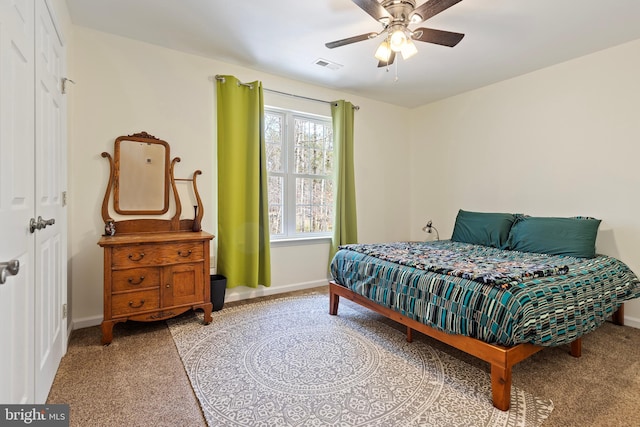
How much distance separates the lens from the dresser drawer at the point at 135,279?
2.27 metres

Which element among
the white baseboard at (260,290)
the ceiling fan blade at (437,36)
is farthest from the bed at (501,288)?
the ceiling fan blade at (437,36)

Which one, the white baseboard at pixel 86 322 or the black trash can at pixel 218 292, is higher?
the black trash can at pixel 218 292

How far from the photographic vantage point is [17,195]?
1.17 meters

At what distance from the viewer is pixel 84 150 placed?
258 centimetres

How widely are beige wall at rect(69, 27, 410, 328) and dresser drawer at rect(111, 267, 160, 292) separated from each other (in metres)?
0.56

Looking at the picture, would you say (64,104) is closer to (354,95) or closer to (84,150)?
(84,150)

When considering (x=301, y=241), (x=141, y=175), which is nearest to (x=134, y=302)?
(x=141, y=175)

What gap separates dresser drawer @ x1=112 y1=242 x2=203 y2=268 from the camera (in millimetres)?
2287

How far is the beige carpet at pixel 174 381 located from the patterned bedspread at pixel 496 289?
291mm

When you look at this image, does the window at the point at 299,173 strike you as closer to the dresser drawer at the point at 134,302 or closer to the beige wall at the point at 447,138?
the beige wall at the point at 447,138

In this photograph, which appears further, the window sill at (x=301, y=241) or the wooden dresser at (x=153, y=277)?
the window sill at (x=301, y=241)

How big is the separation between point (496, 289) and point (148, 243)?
8.13 feet

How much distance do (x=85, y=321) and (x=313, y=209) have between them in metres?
2.59

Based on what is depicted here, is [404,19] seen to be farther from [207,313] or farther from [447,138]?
[207,313]
